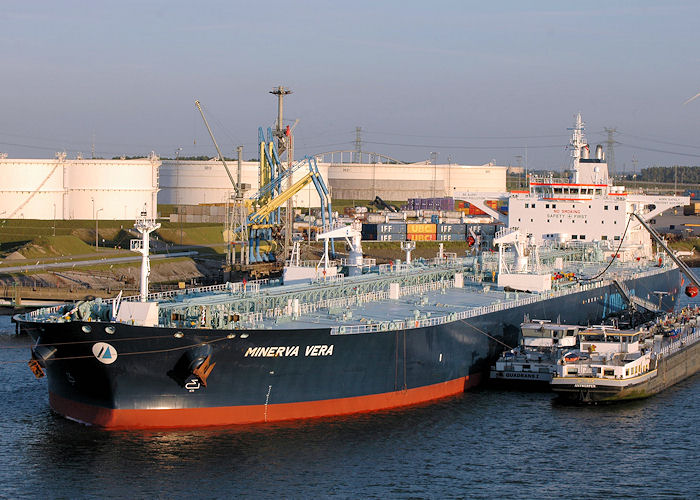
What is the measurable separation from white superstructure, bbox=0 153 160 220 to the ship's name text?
7194 centimetres

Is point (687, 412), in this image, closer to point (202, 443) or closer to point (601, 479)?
point (601, 479)

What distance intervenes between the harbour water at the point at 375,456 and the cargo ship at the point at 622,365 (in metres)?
1.03

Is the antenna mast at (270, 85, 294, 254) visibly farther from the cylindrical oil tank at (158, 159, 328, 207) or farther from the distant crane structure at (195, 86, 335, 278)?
the cylindrical oil tank at (158, 159, 328, 207)

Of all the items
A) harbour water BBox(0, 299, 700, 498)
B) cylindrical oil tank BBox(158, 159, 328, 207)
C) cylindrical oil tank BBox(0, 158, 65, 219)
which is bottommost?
harbour water BBox(0, 299, 700, 498)

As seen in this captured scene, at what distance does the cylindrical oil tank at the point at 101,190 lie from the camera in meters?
100

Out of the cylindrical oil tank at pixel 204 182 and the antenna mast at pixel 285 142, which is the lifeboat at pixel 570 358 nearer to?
the antenna mast at pixel 285 142

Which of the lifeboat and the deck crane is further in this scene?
the deck crane

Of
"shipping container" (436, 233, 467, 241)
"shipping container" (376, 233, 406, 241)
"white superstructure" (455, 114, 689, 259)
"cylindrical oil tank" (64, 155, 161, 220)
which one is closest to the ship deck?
"white superstructure" (455, 114, 689, 259)

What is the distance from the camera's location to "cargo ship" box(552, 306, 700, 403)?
35.8 meters

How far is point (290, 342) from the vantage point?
3092 cm

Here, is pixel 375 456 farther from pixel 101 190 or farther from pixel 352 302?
pixel 101 190

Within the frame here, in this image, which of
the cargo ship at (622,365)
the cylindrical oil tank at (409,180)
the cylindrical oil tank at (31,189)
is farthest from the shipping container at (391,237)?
the cargo ship at (622,365)

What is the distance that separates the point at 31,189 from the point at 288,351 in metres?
75.7

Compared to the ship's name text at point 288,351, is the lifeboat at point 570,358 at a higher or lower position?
lower
